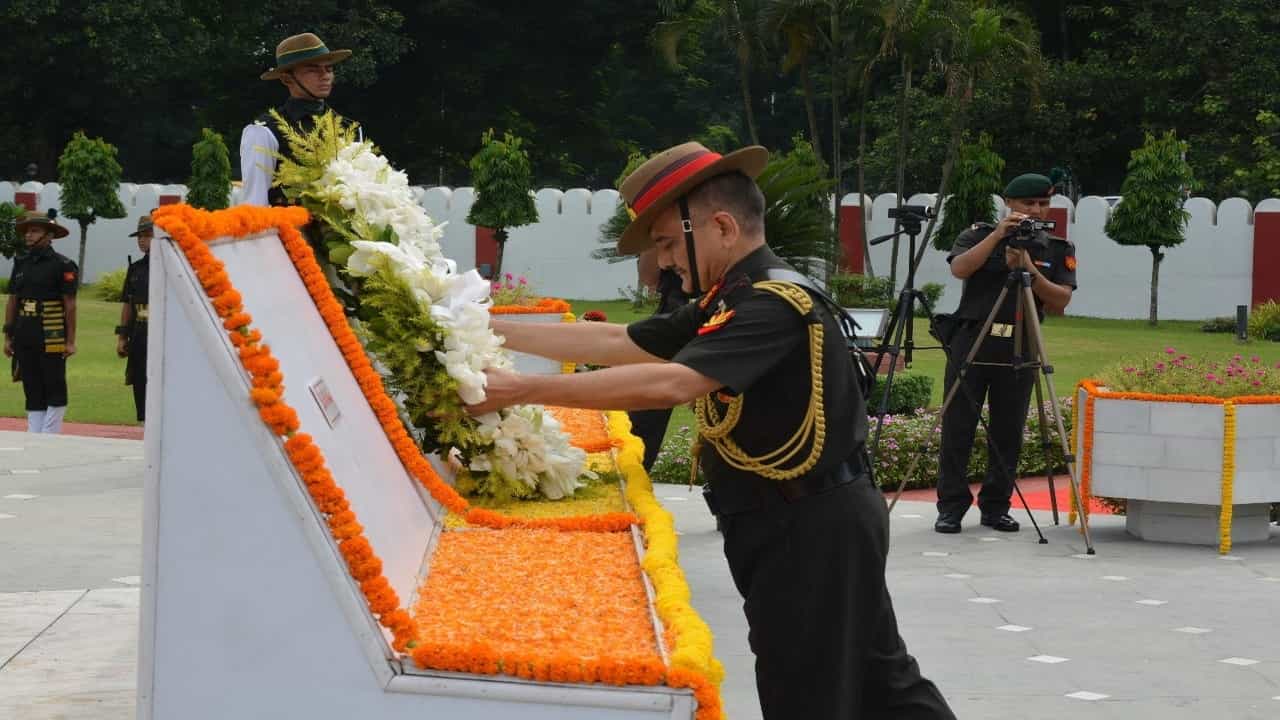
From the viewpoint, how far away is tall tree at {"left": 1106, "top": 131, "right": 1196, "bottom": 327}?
97.3 feet

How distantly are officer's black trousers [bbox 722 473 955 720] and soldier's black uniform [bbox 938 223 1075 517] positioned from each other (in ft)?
18.6

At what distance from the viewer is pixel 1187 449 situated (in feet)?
28.4

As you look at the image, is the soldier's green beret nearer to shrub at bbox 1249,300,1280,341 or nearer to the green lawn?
the green lawn

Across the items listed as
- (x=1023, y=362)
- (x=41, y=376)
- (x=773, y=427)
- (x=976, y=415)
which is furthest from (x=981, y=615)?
(x=41, y=376)

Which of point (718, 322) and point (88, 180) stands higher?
point (88, 180)

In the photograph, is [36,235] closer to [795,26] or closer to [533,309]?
[533,309]

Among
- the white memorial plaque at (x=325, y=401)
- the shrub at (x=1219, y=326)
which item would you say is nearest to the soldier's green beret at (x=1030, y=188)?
the white memorial plaque at (x=325, y=401)

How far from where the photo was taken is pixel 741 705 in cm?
544

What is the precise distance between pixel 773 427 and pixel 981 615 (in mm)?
3886

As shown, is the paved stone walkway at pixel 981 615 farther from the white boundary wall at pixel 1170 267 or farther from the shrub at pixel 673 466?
the white boundary wall at pixel 1170 267

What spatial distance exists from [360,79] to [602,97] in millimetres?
9725

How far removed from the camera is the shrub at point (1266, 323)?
90.4 ft

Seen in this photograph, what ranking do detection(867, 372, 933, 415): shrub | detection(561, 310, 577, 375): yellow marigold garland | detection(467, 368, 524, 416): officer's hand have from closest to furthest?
detection(467, 368, 524, 416): officer's hand → detection(561, 310, 577, 375): yellow marigold garland → detection(867, 372, 933, 415): shrub

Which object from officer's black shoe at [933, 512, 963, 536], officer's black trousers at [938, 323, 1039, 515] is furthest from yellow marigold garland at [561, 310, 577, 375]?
officer's black shoe at [933, 512, 963, 536]
